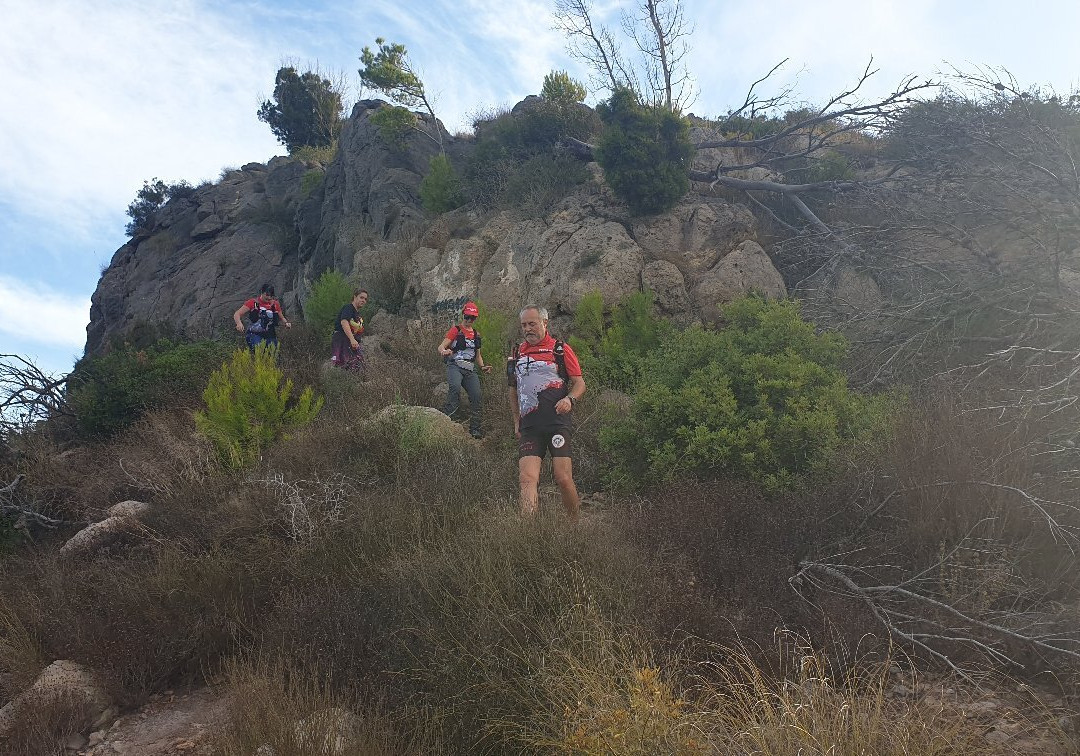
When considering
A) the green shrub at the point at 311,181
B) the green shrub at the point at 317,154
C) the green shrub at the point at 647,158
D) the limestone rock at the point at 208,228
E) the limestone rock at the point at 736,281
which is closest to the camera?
the limestone rock at the point at 736,281

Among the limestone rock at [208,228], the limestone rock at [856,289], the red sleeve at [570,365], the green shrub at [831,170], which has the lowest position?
the red sleeve at [570,365]

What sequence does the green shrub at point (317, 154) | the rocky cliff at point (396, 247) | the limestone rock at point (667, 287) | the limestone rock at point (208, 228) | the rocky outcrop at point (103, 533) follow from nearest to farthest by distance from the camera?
the rocky outcrop at point (103, 533)
the limestone rock at point (667, 287)
the rocky cliff at point (396, 247)
the limestone rock at point (208, 228)
the green shrub at point (317, 154)

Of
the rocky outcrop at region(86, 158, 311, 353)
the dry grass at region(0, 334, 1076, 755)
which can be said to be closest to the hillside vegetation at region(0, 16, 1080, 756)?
the dry grass at region(0, 334, 1076, 755)

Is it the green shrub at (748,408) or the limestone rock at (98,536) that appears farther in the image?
the limestone rock at (98,536)

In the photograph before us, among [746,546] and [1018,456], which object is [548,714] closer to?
[746,546]

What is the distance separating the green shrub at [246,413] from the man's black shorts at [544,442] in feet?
11.4

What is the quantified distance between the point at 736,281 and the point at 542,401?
735cm

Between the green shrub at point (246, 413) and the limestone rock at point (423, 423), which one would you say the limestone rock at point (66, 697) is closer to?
the green shrub at point (246, 413)

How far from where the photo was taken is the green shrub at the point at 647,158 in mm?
13719

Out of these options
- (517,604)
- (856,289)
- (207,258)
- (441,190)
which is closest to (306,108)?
(207,258)

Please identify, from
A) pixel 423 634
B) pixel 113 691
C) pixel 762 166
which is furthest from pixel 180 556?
pixel 762 166

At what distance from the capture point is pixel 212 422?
791 cm

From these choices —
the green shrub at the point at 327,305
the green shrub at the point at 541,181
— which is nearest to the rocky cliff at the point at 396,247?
the green shrub at the point at 541,181

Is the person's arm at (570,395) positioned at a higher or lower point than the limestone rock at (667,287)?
lower
